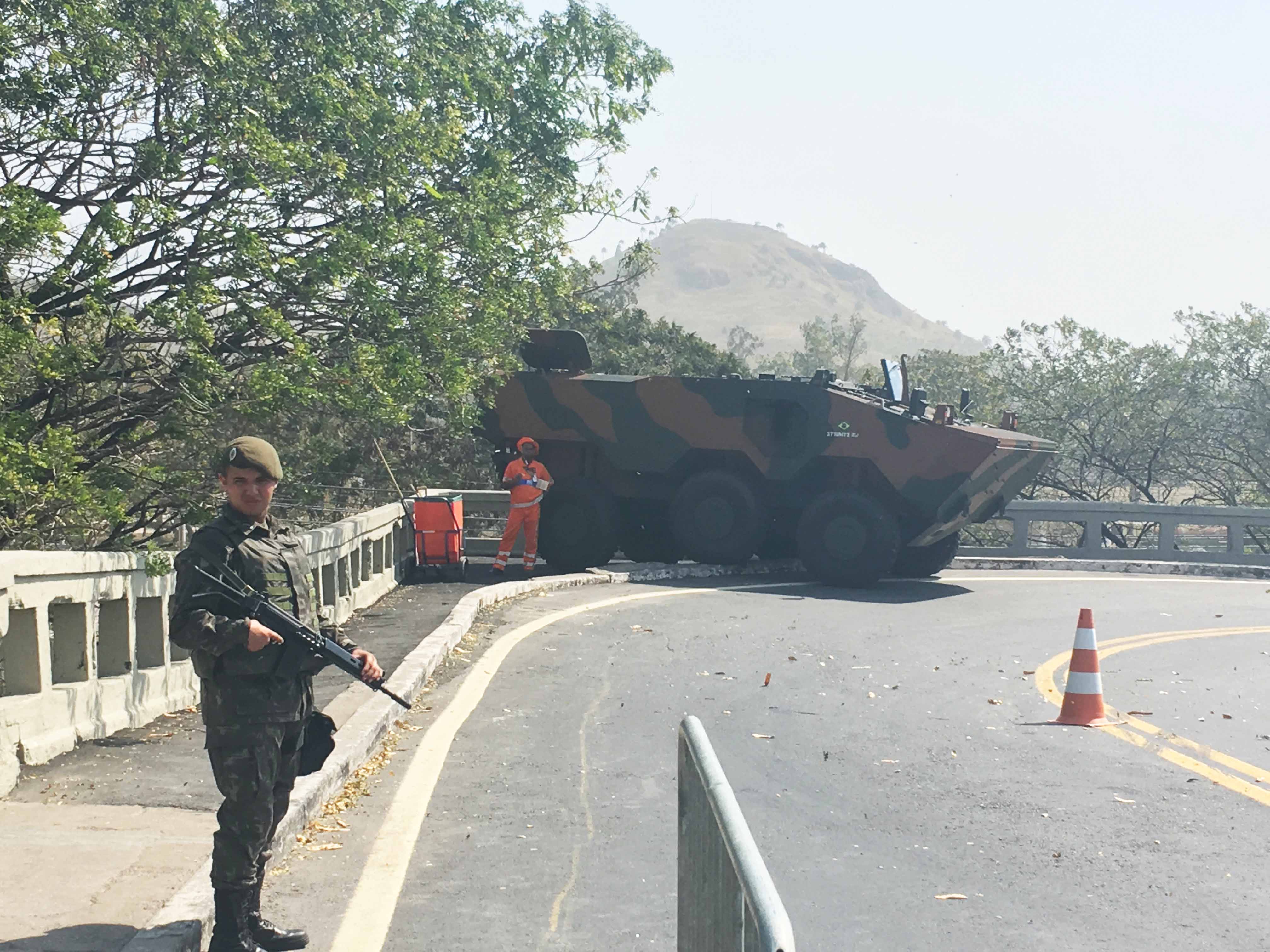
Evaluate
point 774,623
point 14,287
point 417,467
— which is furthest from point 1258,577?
point 14,287

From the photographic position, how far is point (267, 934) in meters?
4.59

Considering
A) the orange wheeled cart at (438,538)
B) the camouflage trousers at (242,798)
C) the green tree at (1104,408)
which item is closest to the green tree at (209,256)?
the orange wheeled cart at (438,538)

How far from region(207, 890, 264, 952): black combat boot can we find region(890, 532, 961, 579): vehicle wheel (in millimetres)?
15319

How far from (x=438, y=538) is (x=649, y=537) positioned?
155 inches

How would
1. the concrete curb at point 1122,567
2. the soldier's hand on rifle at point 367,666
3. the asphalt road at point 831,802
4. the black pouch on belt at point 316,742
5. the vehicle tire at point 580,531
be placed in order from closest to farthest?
the soldier's hand on rifle at point 367,666, the black pouch on belt at point 316,742, the asphalt road at point 831,802, the vehicle tire at point 580,531, the concrete curb at point 1122,567

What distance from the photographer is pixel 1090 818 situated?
22.1 ft

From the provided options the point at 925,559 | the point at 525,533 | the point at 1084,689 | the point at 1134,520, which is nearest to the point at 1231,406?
the point at 1134,520

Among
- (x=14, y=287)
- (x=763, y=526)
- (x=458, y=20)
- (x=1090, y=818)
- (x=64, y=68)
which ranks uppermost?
(x=458, y=20)

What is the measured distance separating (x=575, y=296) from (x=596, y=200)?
19.6ft

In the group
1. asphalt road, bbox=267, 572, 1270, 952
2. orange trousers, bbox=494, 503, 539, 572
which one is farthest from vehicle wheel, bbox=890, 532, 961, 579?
asphalt road, bbox=267, 572, 1270, 952

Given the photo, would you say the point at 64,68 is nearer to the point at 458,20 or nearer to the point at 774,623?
the point at 774,623

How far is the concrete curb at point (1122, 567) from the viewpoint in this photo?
21.9 metres

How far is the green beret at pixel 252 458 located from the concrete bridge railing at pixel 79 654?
221cm

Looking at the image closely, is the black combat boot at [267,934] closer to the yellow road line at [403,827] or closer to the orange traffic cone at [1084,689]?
the yellow road line at [403,827]
